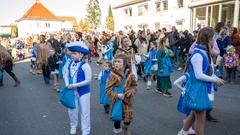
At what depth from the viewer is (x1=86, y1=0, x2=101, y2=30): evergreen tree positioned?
202ft

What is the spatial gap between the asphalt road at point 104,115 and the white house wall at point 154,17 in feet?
42.8

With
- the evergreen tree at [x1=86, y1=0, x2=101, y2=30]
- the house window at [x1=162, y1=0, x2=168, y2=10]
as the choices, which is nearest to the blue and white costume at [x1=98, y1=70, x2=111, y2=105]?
the house window at [x1=162, y1=0, x2=168, y2=10]

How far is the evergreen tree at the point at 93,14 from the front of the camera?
6172 cm

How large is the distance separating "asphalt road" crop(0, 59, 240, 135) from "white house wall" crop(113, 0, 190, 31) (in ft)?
42.8

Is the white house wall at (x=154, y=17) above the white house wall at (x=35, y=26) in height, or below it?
below

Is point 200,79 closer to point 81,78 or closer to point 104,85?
point 81,78

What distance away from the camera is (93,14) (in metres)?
61.9

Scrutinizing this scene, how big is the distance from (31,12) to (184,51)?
A: 71.5 metres

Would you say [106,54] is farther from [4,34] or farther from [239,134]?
[4,34]

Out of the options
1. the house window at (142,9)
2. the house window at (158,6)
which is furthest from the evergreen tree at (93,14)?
the house window at (158,6)

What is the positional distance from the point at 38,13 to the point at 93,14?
2382 cm

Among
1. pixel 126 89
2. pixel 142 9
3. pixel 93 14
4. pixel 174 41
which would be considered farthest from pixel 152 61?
pixel 93 14

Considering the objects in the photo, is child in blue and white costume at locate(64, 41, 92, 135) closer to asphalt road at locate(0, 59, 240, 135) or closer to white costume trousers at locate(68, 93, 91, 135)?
white costume trousers at locate(68, 93, 91, 135)

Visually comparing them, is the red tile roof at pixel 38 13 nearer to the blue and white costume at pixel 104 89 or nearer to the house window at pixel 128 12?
the house window at pixel 128 12
